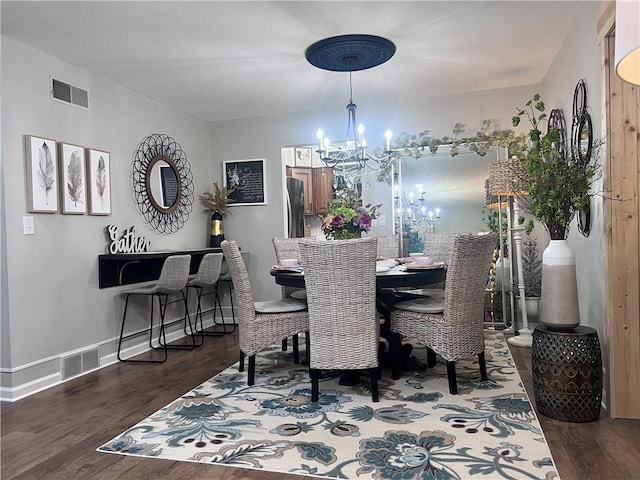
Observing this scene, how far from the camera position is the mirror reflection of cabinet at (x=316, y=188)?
7238 mm

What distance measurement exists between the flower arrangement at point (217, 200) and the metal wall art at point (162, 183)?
21 cm

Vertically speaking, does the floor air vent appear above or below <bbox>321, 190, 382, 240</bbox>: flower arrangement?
below

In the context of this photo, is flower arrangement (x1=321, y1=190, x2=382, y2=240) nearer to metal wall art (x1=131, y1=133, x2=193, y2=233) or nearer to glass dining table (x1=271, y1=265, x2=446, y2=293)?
glass dining table (x1=271, y1=265, x2=446, y2=293)

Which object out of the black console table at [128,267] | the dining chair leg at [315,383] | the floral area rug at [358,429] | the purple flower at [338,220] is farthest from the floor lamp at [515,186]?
the black console table at [128,267]

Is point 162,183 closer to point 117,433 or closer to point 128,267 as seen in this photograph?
point 128,267

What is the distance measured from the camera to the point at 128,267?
420 cm

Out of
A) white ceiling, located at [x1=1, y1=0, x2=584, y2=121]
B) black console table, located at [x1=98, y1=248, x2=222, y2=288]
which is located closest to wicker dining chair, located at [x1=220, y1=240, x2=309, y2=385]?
black console table, located at [x1=98, y1=248, x2=222, y2=288]

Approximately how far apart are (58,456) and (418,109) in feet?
14.3

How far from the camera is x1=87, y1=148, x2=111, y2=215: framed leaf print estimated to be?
12.5ft

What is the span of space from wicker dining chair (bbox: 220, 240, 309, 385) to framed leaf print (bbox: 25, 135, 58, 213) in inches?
54.3

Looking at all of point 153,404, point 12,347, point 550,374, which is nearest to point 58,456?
point 153,404

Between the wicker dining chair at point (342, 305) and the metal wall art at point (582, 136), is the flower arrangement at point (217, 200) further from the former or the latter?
the metal wall art at point (582, 136)

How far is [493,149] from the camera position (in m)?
4.88

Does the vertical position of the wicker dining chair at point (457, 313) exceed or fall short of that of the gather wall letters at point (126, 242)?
it falls short
